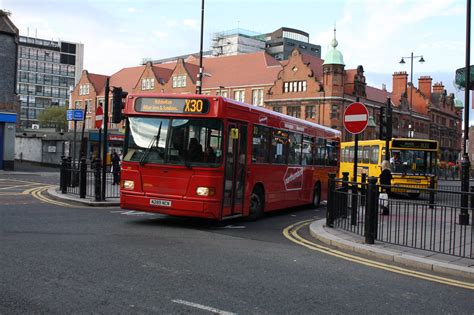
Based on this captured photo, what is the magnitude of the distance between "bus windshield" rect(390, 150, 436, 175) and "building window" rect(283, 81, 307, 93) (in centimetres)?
5983

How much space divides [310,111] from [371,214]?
72.6 m

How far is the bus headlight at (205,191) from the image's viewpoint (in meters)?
10.5

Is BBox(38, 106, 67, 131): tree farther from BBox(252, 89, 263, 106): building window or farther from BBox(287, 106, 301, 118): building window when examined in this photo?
BBox(287, 106, 301, 118): building window

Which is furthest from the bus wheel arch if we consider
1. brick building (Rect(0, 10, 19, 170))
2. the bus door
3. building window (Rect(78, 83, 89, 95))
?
building window (Rect(78, 83, 89, 95))

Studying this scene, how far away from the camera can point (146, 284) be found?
583 centimetres

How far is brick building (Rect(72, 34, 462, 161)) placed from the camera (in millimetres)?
79312

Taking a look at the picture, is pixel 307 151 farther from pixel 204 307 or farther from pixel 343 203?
pixel 204 307

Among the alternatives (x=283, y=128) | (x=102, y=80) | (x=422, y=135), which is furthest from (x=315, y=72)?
(x=283, y=128)

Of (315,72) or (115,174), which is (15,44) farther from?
(315,72)

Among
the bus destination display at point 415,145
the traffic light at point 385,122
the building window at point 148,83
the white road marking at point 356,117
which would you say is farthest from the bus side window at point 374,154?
the building window at point 148,83

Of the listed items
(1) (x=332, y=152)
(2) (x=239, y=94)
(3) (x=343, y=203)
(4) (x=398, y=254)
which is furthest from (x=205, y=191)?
(2) (x=239, y=94)

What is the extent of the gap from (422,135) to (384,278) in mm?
110204

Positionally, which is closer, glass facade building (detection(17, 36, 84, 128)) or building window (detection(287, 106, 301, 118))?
building window (detection(287, 106, 301, 118))

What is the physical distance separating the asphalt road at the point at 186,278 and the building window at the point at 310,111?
7155 centimetres
